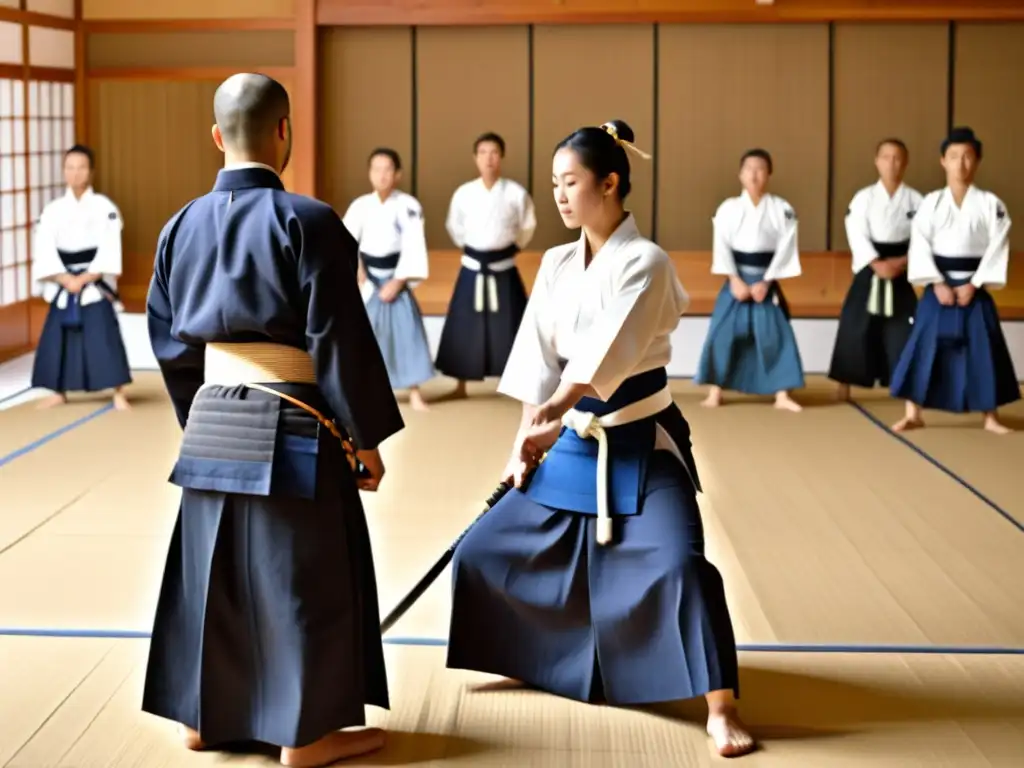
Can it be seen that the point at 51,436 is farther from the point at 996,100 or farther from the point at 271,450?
the point at 996,100

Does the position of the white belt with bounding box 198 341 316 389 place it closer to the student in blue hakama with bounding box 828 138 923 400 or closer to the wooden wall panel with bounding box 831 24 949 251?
the student in blue hakama with bounding box 828 138 923 400

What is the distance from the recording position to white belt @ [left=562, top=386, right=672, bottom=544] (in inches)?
118

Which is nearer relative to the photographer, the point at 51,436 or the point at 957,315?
the point at 51,436

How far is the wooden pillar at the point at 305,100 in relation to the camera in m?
8.43

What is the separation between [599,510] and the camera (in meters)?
3.02

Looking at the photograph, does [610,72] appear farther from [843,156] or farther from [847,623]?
[847,623]

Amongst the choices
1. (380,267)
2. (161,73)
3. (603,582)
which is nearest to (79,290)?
(380,267)

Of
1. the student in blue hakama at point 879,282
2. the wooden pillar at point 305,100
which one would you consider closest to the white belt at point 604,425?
the student in blue hakama at point 879,282

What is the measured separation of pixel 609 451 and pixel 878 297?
14.7ft

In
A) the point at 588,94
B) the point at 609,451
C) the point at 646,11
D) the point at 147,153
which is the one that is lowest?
the point at 609,451

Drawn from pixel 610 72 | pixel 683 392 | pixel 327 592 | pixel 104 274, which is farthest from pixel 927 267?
pixel 327 592

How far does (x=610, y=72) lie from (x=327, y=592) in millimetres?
6300

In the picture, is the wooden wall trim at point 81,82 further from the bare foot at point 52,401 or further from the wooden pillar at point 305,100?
the bare foot at point 52,401

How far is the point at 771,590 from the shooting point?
13.2 ft
